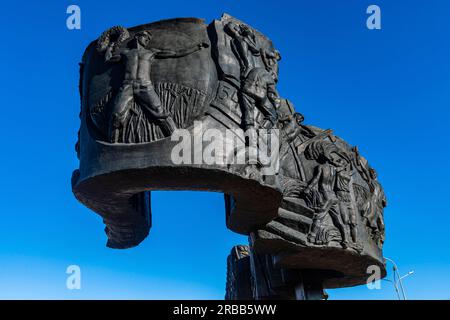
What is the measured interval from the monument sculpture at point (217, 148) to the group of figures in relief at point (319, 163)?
2cm

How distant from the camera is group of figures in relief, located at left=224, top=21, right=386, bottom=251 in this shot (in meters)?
7.60

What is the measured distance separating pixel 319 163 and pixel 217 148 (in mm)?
3280

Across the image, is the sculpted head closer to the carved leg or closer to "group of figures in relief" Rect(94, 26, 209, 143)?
"group of figures in relief" Rect(94, 26, 209, 143)

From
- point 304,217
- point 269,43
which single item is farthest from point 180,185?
point 269,43

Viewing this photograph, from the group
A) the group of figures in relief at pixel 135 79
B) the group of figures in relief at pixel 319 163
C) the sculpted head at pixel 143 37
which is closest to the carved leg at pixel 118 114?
the group of figures in relief at pixel 135 79

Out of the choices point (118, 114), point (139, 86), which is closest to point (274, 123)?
point (139, 86)

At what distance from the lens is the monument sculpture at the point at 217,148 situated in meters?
6.83

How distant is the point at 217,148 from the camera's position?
681cm

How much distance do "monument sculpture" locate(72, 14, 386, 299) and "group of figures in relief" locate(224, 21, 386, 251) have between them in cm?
2

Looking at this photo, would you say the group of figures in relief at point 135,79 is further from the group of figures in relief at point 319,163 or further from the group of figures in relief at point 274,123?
the group of figures in relief at point 319,163

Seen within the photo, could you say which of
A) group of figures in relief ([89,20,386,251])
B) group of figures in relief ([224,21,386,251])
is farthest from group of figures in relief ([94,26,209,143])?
group of figures in relief ([224,21,386,251])

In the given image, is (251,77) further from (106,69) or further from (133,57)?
(106,69)

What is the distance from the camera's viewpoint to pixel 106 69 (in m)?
7.58

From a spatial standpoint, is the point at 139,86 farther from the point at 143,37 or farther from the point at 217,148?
the point at 217,148
